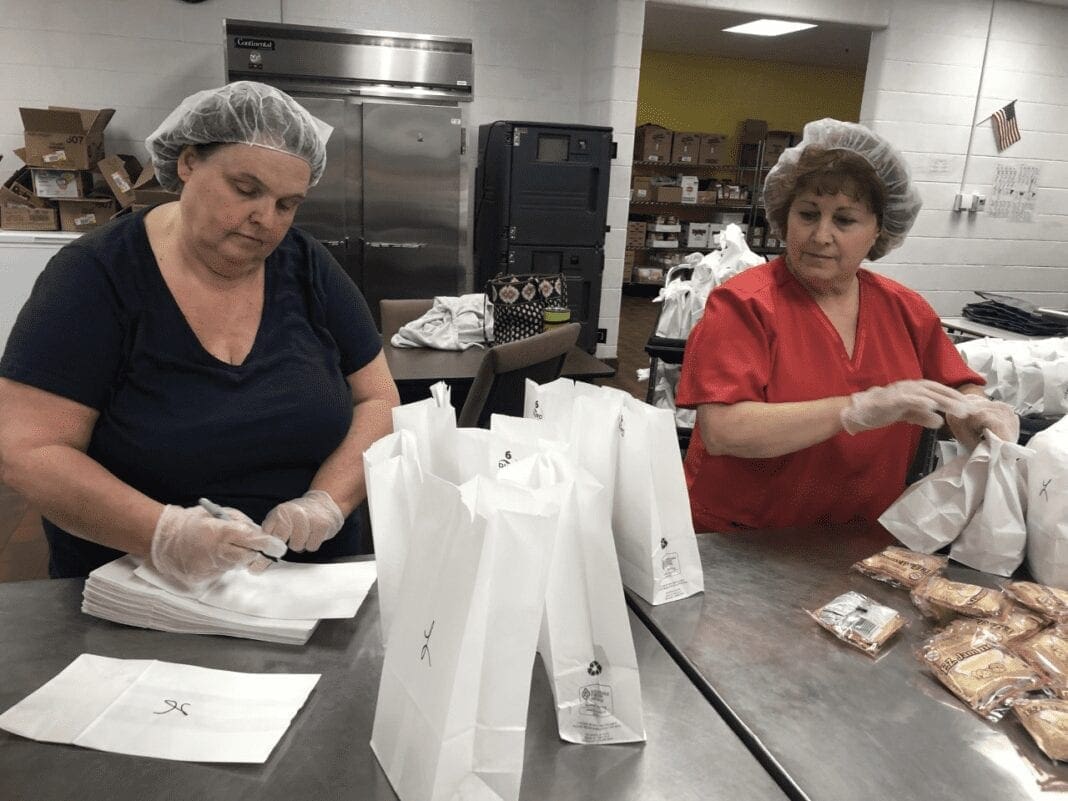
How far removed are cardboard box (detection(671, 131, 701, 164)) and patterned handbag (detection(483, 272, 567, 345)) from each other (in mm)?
7002

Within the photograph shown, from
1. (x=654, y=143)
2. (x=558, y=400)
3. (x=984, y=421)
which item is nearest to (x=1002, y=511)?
(x=984, y=421)

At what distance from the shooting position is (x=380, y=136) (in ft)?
15.3

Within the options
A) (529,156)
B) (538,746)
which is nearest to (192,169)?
(538,746)

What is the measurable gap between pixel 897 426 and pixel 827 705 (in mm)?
831

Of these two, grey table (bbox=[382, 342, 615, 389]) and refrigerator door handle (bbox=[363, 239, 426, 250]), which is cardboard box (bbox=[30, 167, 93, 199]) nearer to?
refrigerator door handle (bbox=[363, 239, 426, 250])

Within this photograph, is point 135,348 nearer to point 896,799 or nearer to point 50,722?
point 50,722

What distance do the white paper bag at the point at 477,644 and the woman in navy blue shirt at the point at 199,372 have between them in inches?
17.2

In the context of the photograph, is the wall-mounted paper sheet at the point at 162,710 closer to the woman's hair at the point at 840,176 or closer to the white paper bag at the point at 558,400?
the white paper bag at the point at 558,400

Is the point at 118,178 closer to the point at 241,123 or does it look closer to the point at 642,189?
the point at 241,123

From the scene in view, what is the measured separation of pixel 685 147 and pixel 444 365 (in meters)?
7.44

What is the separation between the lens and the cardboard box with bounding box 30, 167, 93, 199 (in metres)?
4.31

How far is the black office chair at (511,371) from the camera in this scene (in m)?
2.06

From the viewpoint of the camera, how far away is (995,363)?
2.55m

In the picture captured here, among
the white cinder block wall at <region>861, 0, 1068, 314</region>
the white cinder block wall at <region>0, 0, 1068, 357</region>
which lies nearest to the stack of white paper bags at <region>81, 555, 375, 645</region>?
the white cinder block wall at <region>0, 0, 1068, 357</region>
